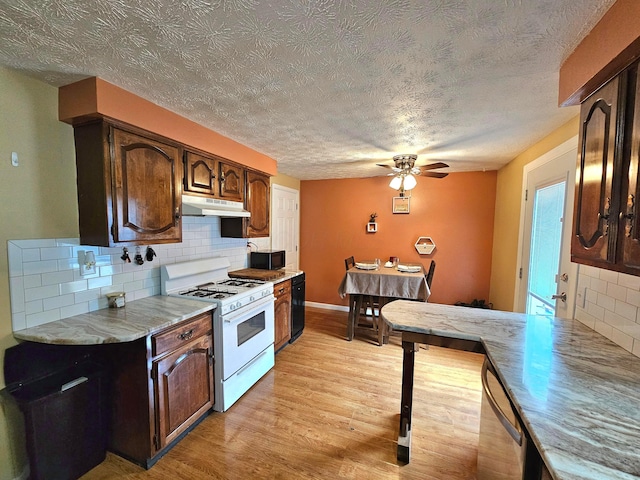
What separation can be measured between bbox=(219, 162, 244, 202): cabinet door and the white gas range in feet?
2.28

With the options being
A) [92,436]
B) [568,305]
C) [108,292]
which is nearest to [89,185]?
[108,292]

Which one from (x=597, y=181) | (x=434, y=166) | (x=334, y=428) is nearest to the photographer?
(x=597, y=181)

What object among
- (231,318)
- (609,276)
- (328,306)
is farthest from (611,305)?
(328,306)

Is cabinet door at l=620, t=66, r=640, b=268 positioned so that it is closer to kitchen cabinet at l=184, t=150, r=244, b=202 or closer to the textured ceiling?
the textured ceiling

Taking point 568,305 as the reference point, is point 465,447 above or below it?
below

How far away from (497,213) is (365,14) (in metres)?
3.58

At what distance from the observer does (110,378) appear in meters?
1.67

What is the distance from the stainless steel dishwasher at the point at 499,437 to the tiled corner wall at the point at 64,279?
2398 mm

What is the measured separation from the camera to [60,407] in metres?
1.46

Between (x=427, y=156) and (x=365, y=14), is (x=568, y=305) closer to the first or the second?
(x=427, y=156)

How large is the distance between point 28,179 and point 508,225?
14.2 feet

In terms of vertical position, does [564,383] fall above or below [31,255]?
below

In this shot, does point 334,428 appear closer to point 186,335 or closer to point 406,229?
point 186,335

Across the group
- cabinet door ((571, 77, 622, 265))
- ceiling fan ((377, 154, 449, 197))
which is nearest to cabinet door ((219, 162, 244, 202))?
ceiling fan ((377, 154, 449, 197))
